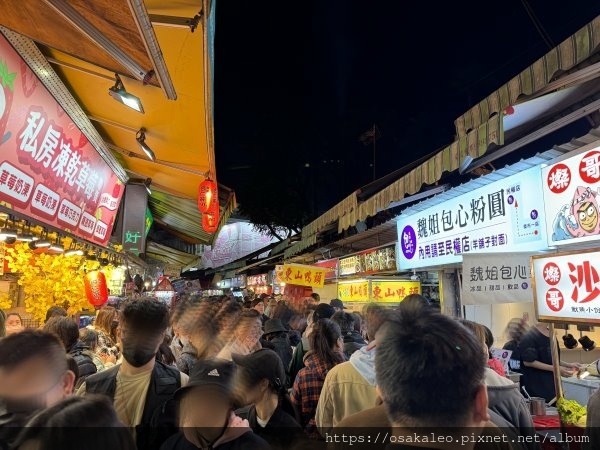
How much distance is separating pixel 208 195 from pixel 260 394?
604cm

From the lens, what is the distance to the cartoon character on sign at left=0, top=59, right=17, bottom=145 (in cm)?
376

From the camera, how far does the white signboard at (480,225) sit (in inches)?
199

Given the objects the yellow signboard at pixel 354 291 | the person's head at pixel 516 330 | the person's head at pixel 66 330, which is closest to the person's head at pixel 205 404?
the person's head at pixel 66 330

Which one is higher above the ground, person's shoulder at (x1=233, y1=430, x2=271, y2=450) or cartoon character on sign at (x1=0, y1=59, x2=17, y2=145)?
cartoon character on sign at (x1=0, y1=59, x2=17, y2=145)

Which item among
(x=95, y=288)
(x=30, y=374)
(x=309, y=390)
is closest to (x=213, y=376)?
(x=30, y=374)

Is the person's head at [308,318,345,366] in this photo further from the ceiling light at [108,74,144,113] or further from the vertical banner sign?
the vertical banner sign

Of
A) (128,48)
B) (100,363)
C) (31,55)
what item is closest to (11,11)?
(128,48)

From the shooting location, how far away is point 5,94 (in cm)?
383

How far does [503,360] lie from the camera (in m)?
5.41

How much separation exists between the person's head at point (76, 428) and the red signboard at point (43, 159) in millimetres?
3484

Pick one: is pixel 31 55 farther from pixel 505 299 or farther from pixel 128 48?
pixel 505 299

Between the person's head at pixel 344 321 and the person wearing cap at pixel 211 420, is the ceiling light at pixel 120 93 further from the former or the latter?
the person wearing cap at pixel 211 420

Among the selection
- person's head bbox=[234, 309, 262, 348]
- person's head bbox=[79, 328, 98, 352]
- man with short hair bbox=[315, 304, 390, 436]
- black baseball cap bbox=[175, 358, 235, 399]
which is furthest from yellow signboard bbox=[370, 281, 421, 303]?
black baseball cap bbox=[175, 358, 235, 399]

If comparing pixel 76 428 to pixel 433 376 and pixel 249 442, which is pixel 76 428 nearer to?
pixel 249 442
